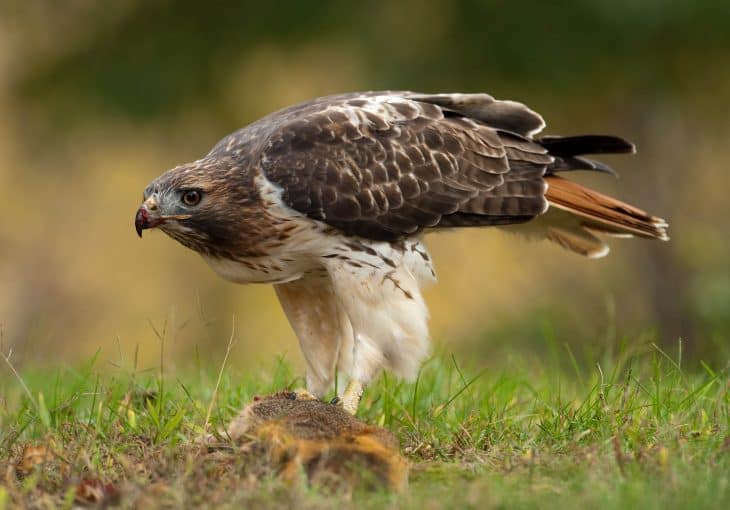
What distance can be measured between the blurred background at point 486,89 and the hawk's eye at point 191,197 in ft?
9.97

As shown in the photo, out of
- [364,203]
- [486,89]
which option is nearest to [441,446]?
[364,203]

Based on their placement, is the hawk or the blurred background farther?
the blurred background

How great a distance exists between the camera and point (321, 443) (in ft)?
13.9

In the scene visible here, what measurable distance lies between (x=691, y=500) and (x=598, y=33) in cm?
703

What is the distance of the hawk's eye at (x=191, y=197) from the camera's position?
227 inches

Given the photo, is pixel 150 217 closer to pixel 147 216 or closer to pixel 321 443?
pixel 147 216

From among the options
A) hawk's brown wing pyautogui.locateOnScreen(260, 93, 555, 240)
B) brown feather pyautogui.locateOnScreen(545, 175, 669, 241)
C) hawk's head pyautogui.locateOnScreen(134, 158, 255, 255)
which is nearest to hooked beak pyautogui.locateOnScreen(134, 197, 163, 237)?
hawk's head pyautogui.locateOnScreen(134, 158, 255, 255)

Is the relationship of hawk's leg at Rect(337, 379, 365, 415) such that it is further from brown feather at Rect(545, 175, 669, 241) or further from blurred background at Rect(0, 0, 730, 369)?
blurred background at Rect(0, 0, 730, 369)

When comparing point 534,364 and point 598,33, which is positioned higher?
point 598,33

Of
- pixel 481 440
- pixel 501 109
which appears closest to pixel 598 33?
pixel 501 109

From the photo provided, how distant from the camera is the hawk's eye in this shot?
18.9 feet

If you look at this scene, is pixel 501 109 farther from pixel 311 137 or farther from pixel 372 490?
pixel 372 490

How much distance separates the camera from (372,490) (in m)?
4.05

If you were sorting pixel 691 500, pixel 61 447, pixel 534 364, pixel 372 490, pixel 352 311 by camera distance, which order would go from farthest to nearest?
1. pixel 534 364
2. pixel 352 311
3. pixel 61 447
4. pixel 372 490
5. pixel 691 500
